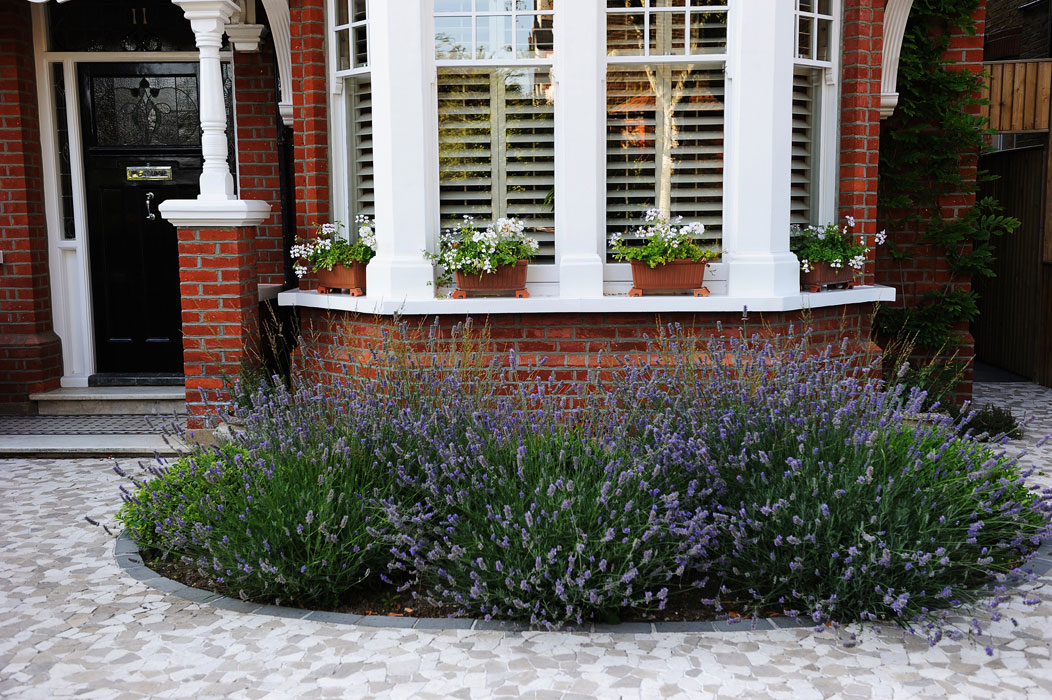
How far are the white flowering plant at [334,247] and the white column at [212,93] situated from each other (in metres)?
0.61

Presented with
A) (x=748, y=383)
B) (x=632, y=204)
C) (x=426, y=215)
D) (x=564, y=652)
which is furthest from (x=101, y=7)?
(x=564, y=652)

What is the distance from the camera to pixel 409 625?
4.03 meters

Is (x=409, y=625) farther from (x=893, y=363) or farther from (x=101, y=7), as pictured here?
(x=101, y=7)

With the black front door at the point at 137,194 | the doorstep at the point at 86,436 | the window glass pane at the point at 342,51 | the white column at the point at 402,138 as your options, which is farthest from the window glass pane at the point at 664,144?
the black front door at the point at 137,194

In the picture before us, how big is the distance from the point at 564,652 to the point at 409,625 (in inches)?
26.2

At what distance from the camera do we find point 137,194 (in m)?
8.18

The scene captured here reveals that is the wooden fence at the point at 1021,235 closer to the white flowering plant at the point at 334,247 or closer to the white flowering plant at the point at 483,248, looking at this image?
the white flowering plant at the point at 483,248

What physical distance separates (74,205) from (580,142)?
4.49 m

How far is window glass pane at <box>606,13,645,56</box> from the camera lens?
6.18m

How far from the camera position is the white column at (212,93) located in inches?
260

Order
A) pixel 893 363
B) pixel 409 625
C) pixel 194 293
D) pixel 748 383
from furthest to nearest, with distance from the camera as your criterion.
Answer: pixel 893 363
pixel 194 293
pixel 748 383
pixel 409 625

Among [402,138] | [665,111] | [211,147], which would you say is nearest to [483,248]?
[402,138]

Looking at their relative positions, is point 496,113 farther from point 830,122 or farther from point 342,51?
point 830,122

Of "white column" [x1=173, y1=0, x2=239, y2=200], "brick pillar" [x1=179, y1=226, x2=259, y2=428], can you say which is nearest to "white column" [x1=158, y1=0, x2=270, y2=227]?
"white column" [x1=173, y1=0, x2=239, y2=200]
